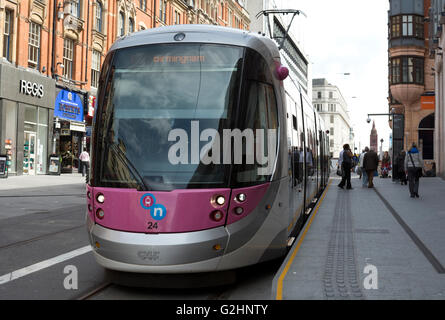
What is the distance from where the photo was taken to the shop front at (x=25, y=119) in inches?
972

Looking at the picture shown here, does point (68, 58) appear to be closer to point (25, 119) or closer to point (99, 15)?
point (99, 15)

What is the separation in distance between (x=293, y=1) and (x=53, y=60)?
81.0 m

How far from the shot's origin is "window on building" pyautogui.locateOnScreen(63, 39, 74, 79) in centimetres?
2969

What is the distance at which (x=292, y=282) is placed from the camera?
510cm

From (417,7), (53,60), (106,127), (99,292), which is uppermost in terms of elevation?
(417,7)

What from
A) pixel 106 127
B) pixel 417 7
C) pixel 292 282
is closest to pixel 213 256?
pixel 292 282

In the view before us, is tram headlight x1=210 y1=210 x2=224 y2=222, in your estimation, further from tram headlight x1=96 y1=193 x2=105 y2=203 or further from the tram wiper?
tram headlight x1=96 y1=193 x2=105 y2=203

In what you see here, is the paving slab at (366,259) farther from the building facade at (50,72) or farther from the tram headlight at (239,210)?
the building facade at (50,72)

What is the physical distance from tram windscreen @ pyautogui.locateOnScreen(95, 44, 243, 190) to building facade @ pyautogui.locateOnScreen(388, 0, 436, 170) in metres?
40.5

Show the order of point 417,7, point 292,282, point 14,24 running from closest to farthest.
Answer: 1. point 292,282
2. point 14,24
3. point 417,7

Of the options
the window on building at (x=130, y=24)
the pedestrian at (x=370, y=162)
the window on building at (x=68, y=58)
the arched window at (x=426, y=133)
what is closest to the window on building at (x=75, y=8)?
the window on building at (x=68, y=58)

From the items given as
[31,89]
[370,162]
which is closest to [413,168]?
[370,162]

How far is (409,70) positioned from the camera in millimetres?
43406
